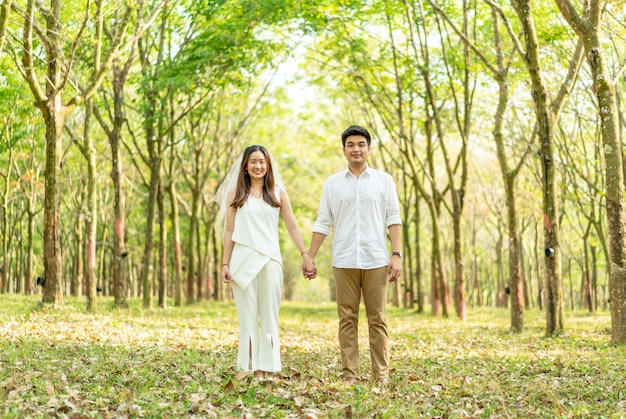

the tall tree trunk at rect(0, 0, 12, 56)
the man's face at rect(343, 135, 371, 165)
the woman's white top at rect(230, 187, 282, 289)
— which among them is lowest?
the woman's white top at rect(230, 187, 282, 289)

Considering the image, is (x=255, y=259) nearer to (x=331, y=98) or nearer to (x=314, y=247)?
(x=314, y=247)

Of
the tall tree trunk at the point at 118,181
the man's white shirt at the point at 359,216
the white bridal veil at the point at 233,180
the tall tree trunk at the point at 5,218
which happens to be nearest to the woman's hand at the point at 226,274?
the white bridal veil at the point at 233,180

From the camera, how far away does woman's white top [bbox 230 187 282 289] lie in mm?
6441

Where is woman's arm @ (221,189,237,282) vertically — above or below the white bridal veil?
below

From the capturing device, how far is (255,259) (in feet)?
21.2

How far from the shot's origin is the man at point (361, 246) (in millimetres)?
6742

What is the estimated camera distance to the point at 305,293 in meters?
83.0

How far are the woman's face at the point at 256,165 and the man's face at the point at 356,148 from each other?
2.89 ft

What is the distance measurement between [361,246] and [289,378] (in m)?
1.55

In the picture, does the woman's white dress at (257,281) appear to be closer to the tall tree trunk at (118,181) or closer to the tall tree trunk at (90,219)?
the tall tree trunk at (90,219)

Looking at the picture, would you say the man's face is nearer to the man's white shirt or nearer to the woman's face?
the man's white shirt

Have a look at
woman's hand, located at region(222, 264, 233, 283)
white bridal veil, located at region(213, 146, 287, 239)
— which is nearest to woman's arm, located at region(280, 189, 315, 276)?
white bridal veil, located at region(213, 146, 287, 239)

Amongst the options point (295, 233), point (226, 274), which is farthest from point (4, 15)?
point (295, 233)

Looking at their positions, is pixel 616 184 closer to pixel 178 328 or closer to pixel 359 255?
pixel 359 255
